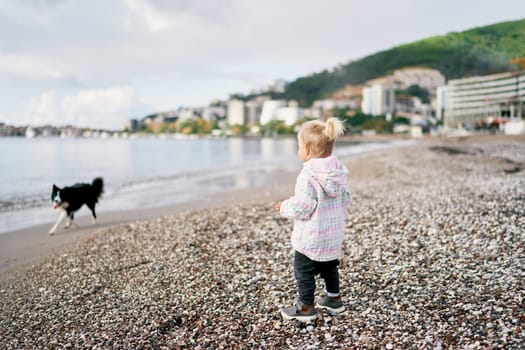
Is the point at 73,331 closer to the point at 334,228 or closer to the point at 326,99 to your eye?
the point at 334,228

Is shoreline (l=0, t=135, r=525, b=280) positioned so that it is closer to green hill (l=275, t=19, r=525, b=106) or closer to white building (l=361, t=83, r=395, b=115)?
green hill (l=275, t=19, r=525, b=106)

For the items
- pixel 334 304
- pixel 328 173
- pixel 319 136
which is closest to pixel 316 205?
pixel 328 173

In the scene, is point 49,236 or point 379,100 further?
point 379,100

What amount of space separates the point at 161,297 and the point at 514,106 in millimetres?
80033

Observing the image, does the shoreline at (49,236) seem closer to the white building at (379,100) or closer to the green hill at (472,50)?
the green hill at (472,50)

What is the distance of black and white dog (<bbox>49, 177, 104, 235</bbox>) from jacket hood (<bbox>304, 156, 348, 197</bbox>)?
7340 mm

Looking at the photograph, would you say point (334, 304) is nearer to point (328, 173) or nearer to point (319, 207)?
point (319, 207)

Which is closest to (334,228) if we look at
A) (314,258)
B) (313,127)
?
(314,258)

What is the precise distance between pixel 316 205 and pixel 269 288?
1.53 metres

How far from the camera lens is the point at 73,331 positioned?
13.0ft

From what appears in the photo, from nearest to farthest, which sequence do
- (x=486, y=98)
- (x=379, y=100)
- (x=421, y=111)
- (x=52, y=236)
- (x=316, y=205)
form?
(x=316, y=205) < (x=52, y=236) < (x=486, y=98) < (x=421, y=111) < (x=379, y=100)

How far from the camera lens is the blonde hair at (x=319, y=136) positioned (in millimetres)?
3362

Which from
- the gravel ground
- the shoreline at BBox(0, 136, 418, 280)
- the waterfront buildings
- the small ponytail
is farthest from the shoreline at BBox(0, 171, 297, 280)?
the waterfront buildings

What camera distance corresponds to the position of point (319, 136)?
11.2ft
